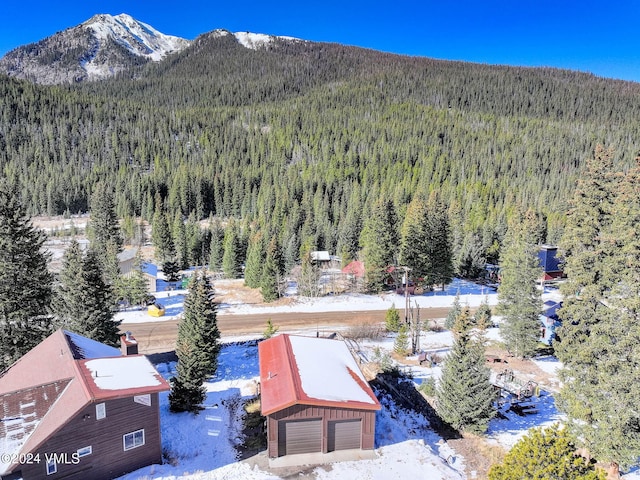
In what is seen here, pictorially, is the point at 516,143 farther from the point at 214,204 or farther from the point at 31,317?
the point at 31,317

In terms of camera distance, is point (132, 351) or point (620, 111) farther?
point (620, 111)

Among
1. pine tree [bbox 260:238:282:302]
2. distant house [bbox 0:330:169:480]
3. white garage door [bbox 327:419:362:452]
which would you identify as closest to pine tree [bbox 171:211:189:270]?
pine tree [bbox 260:238:282:302]

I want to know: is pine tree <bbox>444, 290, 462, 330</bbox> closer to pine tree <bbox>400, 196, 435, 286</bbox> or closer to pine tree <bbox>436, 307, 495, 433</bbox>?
pine tree <bbox>400, 196, 435, 286</bbox>

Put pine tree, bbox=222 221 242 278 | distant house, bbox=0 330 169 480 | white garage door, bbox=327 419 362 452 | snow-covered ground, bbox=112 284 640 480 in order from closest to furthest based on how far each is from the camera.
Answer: distant house, bbox=0 330 169 480, snow-covered ground, bbox=112 284 640 480, white garage door, bbox=327 419 362 452, pine tree, bbox=222 221 242 278

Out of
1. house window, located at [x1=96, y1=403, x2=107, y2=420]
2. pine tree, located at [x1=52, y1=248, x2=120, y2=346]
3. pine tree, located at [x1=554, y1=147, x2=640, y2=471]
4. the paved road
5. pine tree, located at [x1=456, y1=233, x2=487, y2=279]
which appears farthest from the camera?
pine tree, located at [x1=456, y1=233, x2=487, y2=279]

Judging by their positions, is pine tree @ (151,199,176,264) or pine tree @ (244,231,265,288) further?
pine tree @ (151,199,176,264)

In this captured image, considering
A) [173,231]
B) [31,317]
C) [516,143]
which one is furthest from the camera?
[516,143]

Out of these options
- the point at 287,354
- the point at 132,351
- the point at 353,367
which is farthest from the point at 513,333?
the point at 132,351
